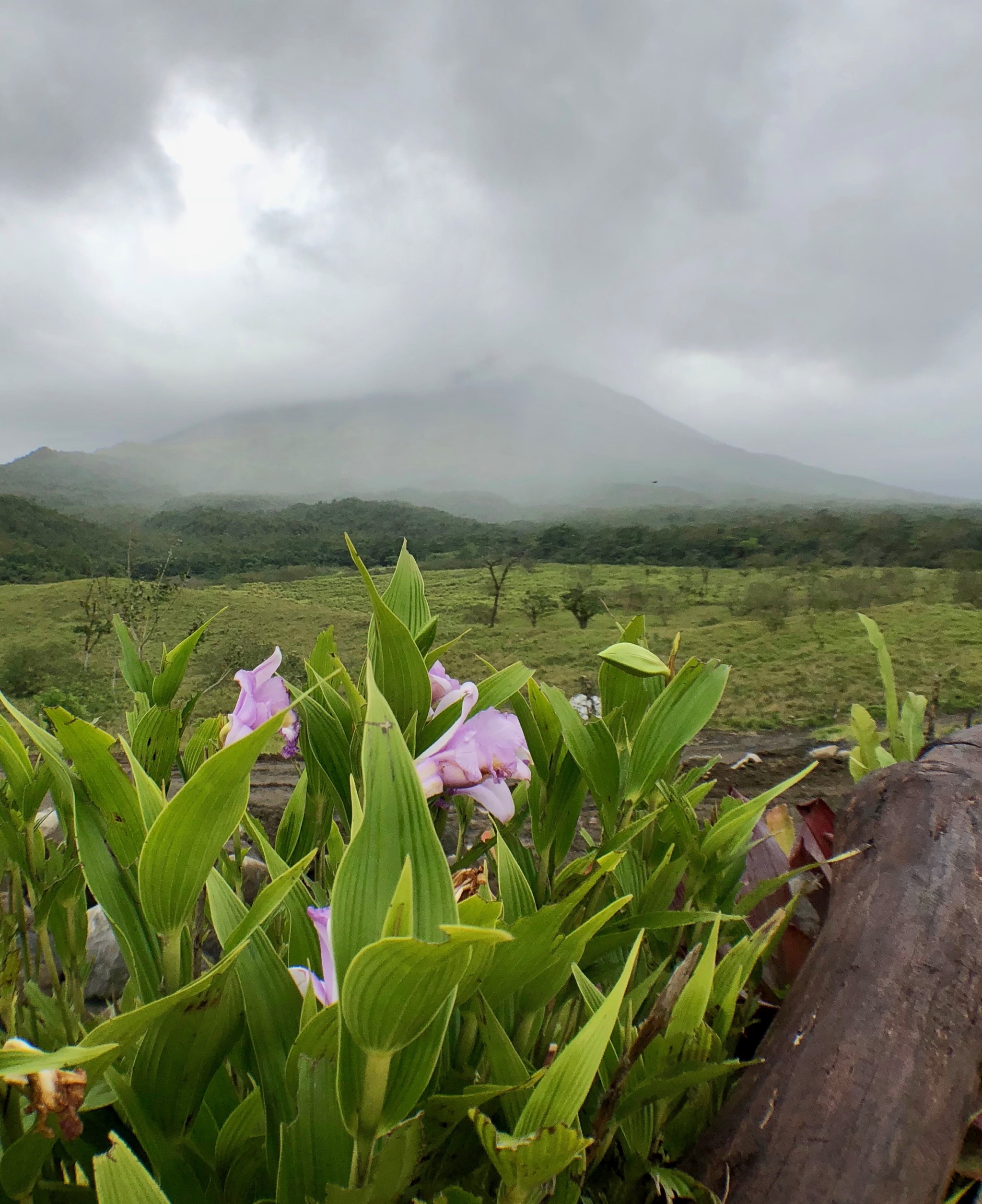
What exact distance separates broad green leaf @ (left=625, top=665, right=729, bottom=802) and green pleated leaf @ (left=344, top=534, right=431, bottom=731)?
34 centimetres

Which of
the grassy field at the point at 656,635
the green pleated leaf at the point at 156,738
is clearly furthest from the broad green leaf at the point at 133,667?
the grassy field at the point at 656,635

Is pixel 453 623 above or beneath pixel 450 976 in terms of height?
beneath

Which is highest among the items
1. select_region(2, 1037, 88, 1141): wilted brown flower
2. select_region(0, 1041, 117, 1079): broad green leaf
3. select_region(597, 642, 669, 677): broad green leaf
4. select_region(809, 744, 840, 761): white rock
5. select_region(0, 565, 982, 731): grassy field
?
A: select_region(597, 642, 669, 677): broad green leaf

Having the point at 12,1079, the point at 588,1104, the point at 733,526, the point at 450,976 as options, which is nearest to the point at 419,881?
the point at 450,976

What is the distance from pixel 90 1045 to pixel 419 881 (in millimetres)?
296

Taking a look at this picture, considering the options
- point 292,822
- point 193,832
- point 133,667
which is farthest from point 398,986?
point 133,667

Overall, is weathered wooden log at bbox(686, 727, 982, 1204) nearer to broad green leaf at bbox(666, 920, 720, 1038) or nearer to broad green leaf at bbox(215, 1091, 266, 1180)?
broad green leaf at bbox(666, 920, 720, 1038)

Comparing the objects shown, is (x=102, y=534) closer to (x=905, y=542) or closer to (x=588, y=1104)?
(x=905, y=542)

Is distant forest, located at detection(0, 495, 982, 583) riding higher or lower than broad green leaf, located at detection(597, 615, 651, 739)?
lower

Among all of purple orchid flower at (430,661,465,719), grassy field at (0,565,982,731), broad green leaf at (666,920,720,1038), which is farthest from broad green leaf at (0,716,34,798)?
grassy field at (0,565,982,731)

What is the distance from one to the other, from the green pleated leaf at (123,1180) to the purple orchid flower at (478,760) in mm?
334

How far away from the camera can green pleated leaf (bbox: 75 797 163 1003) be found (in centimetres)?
58

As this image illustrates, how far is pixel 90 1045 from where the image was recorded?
1.62 feet

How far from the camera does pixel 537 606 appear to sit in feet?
76.7
